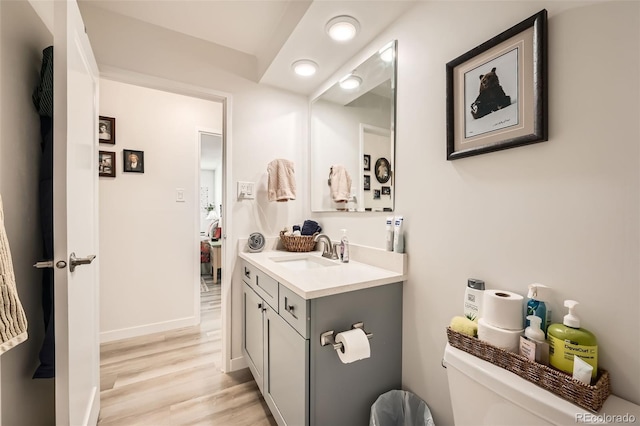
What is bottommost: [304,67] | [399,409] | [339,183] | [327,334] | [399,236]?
[399,409]

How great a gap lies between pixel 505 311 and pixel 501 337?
77 mm

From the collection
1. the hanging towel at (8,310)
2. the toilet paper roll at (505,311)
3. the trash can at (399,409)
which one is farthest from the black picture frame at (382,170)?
the hanging towel at (8,310)

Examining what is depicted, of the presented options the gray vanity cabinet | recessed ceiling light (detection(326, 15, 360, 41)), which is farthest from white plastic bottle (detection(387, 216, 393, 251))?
recessed ceiling light (detection(326, 15, 360, 41))

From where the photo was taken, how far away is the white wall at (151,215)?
227cm

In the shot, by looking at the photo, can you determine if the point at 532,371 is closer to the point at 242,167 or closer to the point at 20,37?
the point at 242,167

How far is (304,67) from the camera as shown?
1.77 m

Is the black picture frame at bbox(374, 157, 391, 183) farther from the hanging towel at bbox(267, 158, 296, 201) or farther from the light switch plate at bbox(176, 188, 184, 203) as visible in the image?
the light switch plate at bbox(176, 188, 184, 203)

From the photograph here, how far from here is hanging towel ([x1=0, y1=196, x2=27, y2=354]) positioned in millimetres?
652

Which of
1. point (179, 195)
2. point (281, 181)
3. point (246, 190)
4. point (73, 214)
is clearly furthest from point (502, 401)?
point (179, 195)

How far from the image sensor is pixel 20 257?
941 millimetres

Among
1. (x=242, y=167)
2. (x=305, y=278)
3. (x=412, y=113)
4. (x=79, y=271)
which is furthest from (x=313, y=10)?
(x=79, y=271)

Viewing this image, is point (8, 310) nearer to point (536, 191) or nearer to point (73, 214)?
point (73, 214)

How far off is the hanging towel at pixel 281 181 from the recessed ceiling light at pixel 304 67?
2.00 ft

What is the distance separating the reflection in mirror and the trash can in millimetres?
881
